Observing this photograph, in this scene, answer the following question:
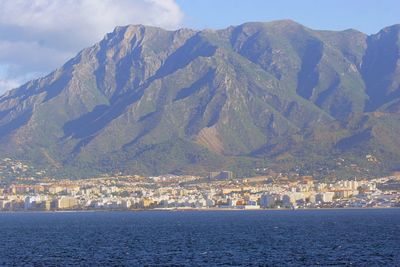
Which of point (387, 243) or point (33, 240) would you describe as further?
point (33, 240)

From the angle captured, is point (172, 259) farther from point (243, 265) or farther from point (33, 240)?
point (33, 240)

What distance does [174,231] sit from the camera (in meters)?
163

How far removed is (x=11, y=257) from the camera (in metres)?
110

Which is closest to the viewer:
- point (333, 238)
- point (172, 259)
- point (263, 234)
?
point (172, 259)

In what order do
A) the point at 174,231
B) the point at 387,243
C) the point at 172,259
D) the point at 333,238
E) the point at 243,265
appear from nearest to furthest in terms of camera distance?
1. the point at 243,265
2. the point at 172,259
3. the point at 387,243
4. the point at 333,238
5. the point at 174,231

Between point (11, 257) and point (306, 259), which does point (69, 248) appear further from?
point (306, 259)

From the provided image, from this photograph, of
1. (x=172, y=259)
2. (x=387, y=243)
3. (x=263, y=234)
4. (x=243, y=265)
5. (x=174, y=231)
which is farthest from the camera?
(x=174, y=231)

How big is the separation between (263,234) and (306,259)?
4544cm

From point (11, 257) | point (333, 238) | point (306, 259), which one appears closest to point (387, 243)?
point (333, 238)

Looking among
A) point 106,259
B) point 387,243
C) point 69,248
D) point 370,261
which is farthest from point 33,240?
point 370,261

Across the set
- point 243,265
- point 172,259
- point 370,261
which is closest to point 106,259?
point 172,259

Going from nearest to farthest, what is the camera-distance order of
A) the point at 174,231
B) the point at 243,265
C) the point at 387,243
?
the point at 243,265
the point at 387,243
the point at 174,231

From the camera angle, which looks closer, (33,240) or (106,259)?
(106,259)

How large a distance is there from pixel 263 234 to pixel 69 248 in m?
33.9
